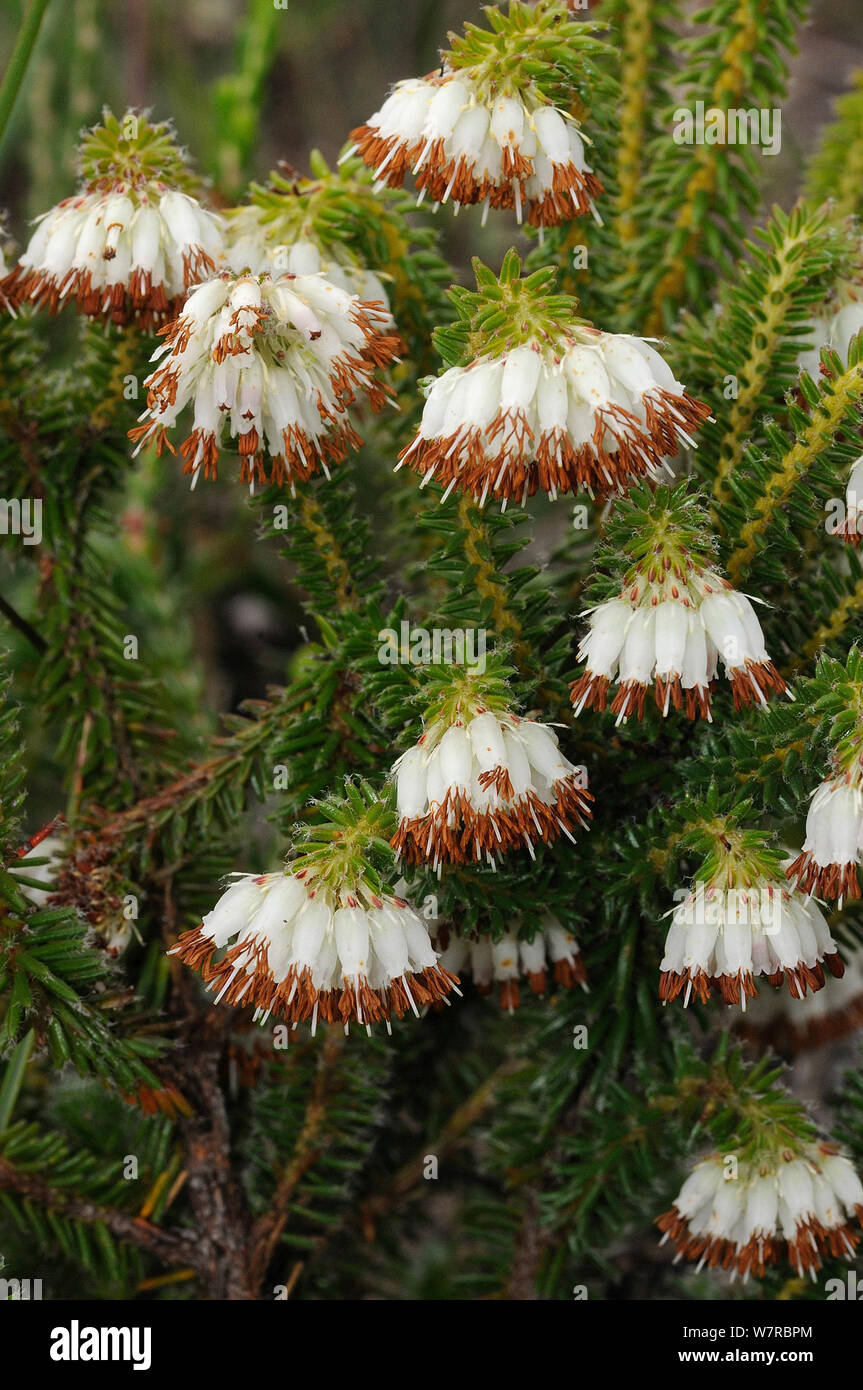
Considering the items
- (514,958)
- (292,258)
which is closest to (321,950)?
(514,958)

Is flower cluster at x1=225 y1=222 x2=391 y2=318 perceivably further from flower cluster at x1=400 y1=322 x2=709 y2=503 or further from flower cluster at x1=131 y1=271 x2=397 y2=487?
flower cluster at x1=400 y1=322 x2=709 y2=503

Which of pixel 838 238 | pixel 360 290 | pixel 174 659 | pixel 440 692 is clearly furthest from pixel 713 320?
pixel 174 659

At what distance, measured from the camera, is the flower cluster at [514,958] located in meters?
1.48

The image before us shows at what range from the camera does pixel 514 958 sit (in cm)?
149

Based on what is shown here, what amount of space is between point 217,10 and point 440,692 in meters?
4.53

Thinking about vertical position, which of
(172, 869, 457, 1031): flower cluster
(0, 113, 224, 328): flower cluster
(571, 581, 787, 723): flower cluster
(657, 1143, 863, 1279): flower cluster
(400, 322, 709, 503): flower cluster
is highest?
(0, 113, 224, 328): flower cluster

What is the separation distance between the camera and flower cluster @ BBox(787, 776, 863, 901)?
1143 millimetres

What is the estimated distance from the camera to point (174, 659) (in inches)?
91.7

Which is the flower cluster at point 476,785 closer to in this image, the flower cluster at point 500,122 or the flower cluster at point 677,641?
the flower cluster at point 677,641

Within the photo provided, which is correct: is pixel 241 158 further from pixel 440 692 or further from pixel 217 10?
pixel 217 10

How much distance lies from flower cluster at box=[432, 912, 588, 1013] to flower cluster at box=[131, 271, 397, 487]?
1.90ft

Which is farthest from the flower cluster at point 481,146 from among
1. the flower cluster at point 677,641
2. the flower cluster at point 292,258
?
the flower cluster at point 677,641

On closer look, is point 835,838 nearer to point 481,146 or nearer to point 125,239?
point 481,146

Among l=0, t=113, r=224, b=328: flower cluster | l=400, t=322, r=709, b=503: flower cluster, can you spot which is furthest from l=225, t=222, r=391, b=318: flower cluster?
l=400, t=322, r=709, b=503: flower cluster
